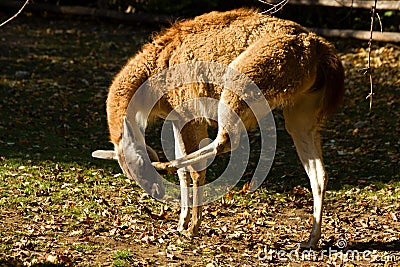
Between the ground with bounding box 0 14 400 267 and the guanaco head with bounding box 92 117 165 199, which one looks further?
the guanaco head with bounding box 92 117 165 199

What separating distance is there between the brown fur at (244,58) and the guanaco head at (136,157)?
124 mm

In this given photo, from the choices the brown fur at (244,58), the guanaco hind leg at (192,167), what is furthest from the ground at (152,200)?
the brown fur at (244,58)

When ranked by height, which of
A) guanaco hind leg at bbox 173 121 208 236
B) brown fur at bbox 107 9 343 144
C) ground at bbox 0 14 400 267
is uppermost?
brown fur at bbox 107 9 343 144

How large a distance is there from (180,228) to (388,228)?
192 centimetres

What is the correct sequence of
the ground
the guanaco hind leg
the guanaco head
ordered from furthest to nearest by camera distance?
the guanaco hind leg, the guanaco head, the ground

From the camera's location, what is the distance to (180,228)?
20.2 feet

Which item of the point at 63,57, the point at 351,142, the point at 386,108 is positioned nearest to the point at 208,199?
the point at 351,142

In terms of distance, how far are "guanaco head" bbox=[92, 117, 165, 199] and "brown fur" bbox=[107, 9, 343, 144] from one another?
4.9 inches

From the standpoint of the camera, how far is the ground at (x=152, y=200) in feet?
18.0

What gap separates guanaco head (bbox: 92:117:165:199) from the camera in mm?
5777

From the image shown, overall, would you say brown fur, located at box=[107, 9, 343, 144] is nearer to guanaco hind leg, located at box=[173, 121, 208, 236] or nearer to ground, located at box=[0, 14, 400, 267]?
guanaco hind leg, located at box=[173, 121, 208, 236]

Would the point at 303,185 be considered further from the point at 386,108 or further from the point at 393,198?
the point at 386,108

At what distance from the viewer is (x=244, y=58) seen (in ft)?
18.5

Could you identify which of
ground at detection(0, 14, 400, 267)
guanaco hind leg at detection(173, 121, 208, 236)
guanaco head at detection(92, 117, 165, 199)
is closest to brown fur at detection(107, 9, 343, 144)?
guanaco head at detection(92, 117, 165, 199)
